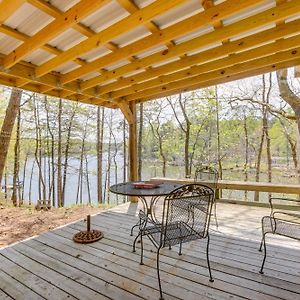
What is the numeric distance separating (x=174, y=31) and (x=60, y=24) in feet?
3.65

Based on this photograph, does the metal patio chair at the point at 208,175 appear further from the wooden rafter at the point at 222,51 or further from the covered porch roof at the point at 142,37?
the wooden rafter at the point at 222,51

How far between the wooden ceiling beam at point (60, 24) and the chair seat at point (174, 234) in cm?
198

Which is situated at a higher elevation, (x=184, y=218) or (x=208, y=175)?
(x=208, y=175)

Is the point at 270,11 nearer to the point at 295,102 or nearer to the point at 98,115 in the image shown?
the point at 295,102

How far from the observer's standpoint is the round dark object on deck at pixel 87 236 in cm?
298

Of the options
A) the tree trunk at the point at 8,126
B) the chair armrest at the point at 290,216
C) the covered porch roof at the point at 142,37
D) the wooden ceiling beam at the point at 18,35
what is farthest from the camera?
the tree trunk at the point at 8,126

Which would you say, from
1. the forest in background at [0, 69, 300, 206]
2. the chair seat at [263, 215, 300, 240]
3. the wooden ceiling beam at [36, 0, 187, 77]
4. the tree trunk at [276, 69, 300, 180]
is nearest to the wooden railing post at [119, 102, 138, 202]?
the wooden ceiling beam at [36, 0, 187, 77]

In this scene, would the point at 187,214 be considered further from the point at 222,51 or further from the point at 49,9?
the point at 49,9

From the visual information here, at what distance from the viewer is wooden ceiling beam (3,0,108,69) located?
1.83 metres

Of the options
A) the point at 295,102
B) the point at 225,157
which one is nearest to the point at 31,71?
the point at 295,102

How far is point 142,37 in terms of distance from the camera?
2590mm

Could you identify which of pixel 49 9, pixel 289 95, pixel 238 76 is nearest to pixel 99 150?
pixel 289 95

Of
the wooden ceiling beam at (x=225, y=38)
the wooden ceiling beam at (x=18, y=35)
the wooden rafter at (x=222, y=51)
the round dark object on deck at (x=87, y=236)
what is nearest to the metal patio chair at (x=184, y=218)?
the round dark object on deck at (x=87, y=236)

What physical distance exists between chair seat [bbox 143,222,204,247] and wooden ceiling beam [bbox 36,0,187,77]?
6.19ft
